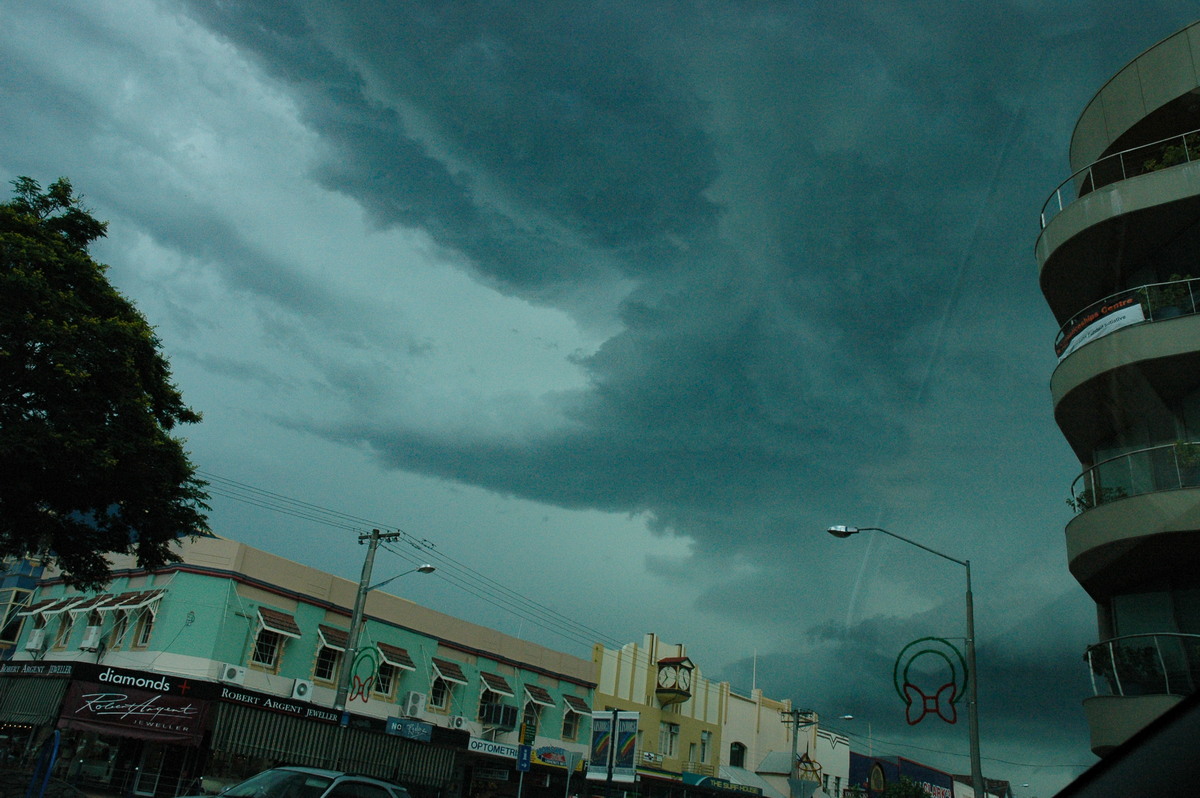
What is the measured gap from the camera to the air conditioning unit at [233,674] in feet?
92.8

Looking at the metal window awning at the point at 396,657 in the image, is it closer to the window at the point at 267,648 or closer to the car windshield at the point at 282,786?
the window at the point at 267,648

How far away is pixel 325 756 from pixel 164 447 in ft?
34.8

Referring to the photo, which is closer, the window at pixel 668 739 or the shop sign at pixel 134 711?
the shop sign at pixel 134 711

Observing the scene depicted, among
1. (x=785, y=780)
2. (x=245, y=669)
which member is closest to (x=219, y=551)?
(x=245, y=669)

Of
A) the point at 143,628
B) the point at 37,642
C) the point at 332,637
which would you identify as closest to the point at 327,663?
the point at 332,637

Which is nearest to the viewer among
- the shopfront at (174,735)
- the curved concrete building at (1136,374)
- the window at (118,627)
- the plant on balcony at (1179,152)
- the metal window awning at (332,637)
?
the curved concrete building at (1136,374)

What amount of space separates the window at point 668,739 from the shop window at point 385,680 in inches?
744

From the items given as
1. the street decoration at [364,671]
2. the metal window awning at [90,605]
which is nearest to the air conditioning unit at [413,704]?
the street decoration at [364,671]

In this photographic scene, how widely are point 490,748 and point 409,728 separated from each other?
198 inches

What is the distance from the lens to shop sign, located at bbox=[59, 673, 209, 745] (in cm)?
2612

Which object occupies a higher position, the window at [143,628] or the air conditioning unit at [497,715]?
the window at [143,628]

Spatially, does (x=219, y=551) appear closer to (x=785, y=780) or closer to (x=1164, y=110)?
(x=1164, y=110)

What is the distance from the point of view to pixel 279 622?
1201 inches

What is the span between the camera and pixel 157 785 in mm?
27359
